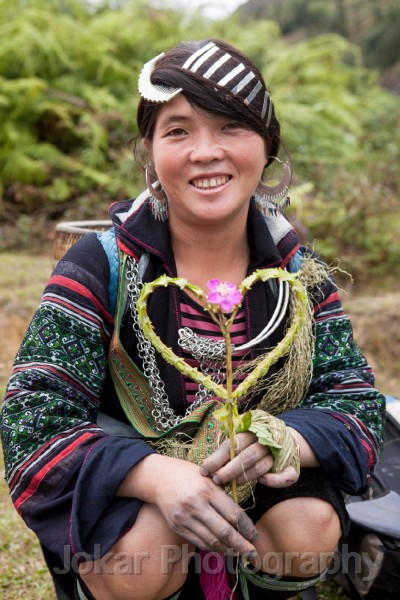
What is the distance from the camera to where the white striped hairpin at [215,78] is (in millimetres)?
1529

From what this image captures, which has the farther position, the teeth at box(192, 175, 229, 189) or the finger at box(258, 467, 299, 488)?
the teeth at box(192, 175, 229, 189)

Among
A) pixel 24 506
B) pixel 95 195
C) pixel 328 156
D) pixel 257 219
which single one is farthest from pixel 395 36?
pixel 24 506

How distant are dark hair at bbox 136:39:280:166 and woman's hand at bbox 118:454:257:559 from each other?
81 cm

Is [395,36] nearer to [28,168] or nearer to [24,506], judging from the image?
[28,168]

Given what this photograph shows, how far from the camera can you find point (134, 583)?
135 cm

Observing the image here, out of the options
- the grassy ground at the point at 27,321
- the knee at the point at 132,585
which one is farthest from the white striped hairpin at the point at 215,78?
the grassy ground at the point at 27,321

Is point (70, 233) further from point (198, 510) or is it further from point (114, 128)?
point (114, 128)

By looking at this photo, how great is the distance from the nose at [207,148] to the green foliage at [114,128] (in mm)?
3348

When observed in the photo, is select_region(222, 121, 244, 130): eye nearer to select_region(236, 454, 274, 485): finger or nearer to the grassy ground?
select_region(236, 454, 274, 485): finger

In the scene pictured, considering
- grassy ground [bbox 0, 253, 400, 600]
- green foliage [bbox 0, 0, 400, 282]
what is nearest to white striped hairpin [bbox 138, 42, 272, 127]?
grassy ground [bbox 0, 253, 400, 600]

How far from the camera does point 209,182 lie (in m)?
1.56

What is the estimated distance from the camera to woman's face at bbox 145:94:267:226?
1.54 meters

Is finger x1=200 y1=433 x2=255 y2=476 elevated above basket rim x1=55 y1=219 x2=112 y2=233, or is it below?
below

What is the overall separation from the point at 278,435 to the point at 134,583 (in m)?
0.42
